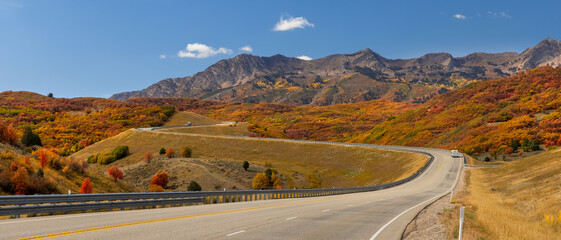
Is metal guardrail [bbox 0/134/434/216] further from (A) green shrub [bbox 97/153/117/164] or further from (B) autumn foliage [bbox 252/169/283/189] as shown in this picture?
(A) green shrub [bbox 97/153/117/164]

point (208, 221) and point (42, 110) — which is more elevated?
point (42, 110)

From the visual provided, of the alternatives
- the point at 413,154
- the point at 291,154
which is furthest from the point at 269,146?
the point at 413,154

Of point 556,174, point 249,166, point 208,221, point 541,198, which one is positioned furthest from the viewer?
point 249,166

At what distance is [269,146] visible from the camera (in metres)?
83.0

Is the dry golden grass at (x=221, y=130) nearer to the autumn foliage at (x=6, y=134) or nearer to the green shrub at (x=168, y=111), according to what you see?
the green shrub at (x=168, y=111)

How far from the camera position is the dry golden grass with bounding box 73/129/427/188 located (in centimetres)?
5912

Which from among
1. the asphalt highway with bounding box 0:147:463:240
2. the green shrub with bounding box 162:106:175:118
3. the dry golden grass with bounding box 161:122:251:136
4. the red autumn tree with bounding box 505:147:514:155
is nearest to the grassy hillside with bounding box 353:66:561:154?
the red autumn tree with bounding box 505:147:514:155

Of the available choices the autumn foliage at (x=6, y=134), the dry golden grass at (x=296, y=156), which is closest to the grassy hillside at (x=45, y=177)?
the autumn foliage at (x=6, y=134)

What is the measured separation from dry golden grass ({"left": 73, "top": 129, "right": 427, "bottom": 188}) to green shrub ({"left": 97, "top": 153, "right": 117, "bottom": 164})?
1.72m

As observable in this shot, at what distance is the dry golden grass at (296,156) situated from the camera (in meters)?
59.1

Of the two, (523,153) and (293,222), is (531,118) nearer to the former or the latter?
(523,153)

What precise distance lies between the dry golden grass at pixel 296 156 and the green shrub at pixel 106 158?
1722mm

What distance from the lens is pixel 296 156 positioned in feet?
249

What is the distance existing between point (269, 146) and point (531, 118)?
60746mm
